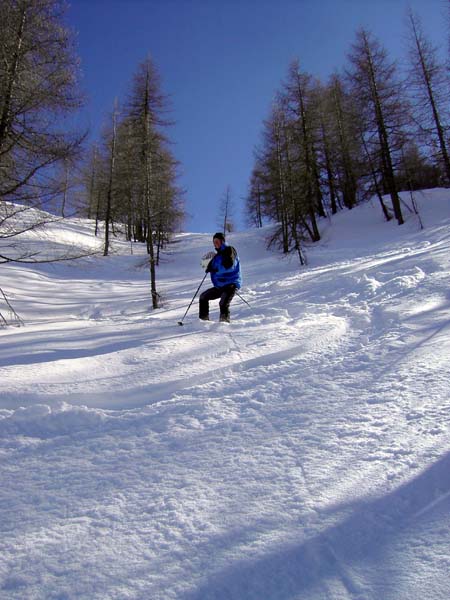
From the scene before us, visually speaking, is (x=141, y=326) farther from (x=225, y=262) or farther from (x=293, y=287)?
(x=293, y=287)

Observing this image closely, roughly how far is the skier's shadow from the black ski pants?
448 centimetres

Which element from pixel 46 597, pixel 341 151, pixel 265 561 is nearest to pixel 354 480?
pixel 265 561

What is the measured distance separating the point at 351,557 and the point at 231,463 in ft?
2.76

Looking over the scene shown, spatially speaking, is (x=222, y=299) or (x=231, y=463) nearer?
(x=231, y=463)

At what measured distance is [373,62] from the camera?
18.8 meters

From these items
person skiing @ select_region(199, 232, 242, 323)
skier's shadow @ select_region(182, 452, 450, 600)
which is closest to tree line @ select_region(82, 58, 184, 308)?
person skiing @ select_region(199, 232, 242, 323)

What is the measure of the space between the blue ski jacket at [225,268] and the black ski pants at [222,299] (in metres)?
0.10

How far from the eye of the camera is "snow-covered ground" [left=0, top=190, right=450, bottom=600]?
1435 millimetres

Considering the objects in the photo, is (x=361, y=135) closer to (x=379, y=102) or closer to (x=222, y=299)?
(x=379, y=102)

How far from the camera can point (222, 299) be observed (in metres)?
6.18

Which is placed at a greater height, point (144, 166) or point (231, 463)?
point (144, 166)

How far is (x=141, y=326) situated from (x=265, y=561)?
4750 mm

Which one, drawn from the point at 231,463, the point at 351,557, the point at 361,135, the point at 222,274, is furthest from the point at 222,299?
the point at 361,135

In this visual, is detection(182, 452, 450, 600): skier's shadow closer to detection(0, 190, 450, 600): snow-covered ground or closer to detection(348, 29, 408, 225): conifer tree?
detection(0, 190, 450, 600): snow-covered ground
